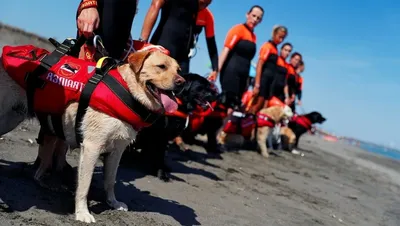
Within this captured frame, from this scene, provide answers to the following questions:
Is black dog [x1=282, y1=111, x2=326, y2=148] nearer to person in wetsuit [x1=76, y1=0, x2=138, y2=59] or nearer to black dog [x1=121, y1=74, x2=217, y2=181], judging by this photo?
black dog [x1=121, y1=74, x2=217, y2=181]

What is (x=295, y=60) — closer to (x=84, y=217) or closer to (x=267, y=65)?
(x=267, y=65)

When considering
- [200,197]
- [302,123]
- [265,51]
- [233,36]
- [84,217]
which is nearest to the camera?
[84,217]

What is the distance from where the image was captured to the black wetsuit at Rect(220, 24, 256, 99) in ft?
27.3

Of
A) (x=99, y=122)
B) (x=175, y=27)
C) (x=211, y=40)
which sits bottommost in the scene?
(x=99, y=122)

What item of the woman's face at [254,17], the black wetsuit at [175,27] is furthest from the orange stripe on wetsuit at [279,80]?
the black wetsuit at [175,27]

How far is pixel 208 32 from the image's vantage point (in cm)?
647

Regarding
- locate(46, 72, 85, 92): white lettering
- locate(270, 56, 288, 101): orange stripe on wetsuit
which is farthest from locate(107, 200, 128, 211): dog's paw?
locate(270, 56, 288, 101): orange stripe on wetsuit

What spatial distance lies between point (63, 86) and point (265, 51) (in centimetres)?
755

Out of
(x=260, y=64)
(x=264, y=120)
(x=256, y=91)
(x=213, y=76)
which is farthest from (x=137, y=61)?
(x=264, y=120)

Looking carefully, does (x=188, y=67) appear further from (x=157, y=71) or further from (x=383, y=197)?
(x=383, y=197)

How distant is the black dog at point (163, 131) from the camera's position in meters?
5.13

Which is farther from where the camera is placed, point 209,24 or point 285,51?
point 285,51

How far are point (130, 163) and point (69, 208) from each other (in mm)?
2096

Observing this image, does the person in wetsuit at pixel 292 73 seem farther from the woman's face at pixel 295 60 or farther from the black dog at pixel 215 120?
the black dog at pixel 215 120
